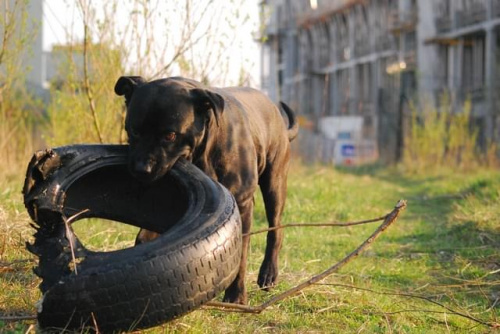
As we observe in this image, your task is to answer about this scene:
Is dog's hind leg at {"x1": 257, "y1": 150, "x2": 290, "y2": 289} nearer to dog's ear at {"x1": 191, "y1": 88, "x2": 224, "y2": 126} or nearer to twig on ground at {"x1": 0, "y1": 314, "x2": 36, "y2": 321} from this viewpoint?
dog's ear at {"x1": 191, "y1": 88, "x2": 224, "y2": 126}

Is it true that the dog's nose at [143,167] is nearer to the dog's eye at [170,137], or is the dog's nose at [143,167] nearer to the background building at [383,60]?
the dog's eye at [170,137]

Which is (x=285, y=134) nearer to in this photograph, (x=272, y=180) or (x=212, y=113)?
(x=272, y=180)

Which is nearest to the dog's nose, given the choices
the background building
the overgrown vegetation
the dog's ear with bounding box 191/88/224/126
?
the dog's ear with bounding box 191/88/224/126

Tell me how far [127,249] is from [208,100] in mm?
1259

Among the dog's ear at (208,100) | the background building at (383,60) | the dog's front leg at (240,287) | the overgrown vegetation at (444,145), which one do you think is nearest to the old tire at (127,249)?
the dog's ear at (208,100)

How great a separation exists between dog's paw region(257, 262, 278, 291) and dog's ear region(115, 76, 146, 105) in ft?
5.62

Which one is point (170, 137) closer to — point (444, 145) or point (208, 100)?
point (208, 100)

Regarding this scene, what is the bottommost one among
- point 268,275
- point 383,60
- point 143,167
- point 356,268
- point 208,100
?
point 356,268

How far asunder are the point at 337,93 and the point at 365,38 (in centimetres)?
388

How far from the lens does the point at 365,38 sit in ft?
131

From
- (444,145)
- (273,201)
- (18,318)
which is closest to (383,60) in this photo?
(444,145)

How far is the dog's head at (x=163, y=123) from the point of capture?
4.24 metres

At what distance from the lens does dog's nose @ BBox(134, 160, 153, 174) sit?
4.17 meters

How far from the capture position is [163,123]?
14.1ft
